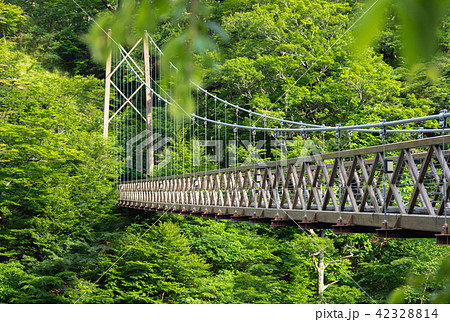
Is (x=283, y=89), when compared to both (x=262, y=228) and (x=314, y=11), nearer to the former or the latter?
(x=314, y=11)

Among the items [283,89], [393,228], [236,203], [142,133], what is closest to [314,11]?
[283,89]

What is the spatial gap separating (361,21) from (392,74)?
17.7 metres

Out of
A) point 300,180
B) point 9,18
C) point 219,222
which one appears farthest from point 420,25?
point 9,18

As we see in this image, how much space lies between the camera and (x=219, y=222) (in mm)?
18281

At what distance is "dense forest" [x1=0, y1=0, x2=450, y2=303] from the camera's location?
14852 mm

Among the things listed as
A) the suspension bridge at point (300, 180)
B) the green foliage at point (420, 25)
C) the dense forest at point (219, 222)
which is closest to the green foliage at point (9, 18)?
the dense forest at point (219, 222)

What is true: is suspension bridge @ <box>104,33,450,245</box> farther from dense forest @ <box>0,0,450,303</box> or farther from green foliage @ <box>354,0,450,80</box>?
dense forest @ <box>0,0,450,303</box>

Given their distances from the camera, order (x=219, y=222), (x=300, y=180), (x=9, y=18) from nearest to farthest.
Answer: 1. (x=300, y=180)
2. (x=219, y=222)
3. (x=9, y=18)

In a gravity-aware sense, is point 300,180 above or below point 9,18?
below

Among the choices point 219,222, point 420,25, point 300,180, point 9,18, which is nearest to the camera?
point 420,25

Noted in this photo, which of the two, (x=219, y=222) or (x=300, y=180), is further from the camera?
(x=219, y=222)

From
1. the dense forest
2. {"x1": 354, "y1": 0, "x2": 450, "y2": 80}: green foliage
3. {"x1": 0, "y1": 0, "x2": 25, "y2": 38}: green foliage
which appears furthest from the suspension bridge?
{"x1": 0, "y1": 0, "x2": 25, "y2": 38}: green foliage

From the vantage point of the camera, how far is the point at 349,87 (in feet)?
57.5

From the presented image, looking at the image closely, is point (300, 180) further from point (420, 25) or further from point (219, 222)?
point (219, 222)
